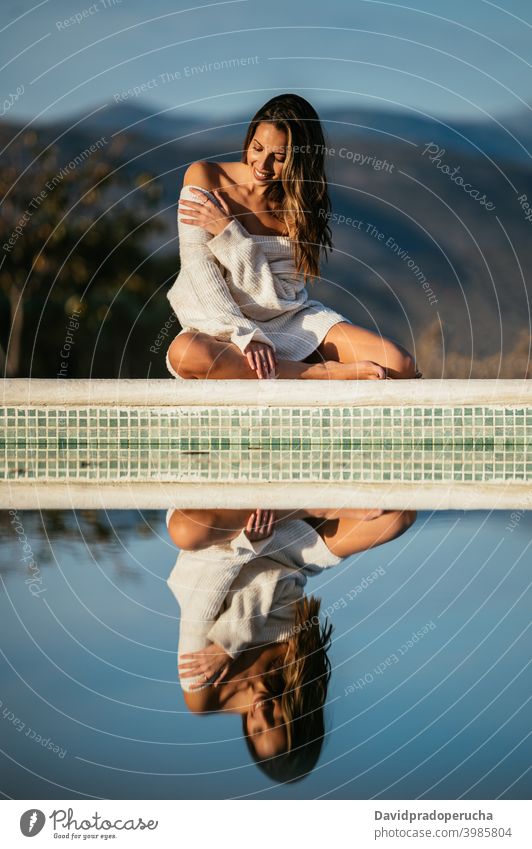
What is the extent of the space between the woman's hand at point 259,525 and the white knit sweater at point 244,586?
1cm

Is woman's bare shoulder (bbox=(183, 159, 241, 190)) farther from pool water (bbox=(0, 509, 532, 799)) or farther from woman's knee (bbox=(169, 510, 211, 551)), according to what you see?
pool water (bbox=(0, 509, 532, 799))

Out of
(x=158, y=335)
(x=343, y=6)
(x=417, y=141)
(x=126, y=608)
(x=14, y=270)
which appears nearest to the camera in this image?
(x=126, y=608)

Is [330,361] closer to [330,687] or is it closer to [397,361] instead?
[397,361]

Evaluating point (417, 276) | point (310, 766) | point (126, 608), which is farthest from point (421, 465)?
point (417, 276)

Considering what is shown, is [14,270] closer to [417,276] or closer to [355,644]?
[417,276]

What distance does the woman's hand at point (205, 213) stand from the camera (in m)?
2.92

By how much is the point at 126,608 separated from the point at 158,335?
19.7ft

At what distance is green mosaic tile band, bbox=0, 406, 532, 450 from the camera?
2.91m

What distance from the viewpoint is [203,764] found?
0.87 metres

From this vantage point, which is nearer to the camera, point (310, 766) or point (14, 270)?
point (310, 766)

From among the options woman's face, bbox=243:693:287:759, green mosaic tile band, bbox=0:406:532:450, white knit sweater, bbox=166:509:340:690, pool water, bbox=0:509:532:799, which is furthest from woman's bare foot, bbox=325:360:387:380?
woman's face, bbox=243:693:287:759

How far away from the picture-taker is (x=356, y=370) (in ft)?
9.88

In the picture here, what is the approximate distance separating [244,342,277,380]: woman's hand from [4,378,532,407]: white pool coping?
0.27 ft
